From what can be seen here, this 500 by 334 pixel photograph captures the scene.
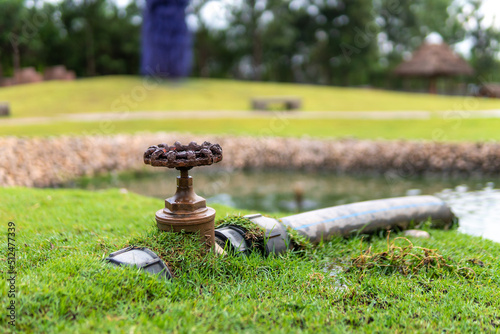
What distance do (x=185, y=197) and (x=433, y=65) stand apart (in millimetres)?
30327

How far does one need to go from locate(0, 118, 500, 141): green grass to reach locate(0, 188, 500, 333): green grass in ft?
24.9

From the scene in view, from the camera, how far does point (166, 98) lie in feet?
61.0

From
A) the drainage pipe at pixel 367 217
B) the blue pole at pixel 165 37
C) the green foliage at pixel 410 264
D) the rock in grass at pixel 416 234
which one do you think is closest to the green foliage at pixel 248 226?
the drainage pipe at pixel 367 217

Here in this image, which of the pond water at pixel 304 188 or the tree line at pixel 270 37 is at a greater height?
the tree line at pixel 270 37

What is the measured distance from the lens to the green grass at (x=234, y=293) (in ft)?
7.32

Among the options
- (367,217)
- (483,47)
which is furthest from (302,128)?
(483,47)

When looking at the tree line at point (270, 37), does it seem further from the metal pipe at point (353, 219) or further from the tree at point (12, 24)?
the metal pipe at point (353, 219)

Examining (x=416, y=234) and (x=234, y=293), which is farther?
(x=416, y=234)

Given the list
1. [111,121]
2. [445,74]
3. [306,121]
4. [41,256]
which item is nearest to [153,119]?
[111,121]

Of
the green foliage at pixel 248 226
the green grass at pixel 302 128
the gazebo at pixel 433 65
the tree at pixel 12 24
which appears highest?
the tree at pixel 12 24

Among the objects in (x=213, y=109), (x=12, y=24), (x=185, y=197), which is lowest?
(x=213, y=109)

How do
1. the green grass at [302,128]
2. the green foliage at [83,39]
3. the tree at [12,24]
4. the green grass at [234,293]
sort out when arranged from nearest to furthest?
the green grass at [234,293]
the green grass at [302,128]
the tree at [12,24]
the green foliage at [83,39]

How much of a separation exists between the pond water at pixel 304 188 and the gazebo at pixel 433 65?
23.5 metres

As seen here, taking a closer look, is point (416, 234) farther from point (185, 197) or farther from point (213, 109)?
point (213, 109)
